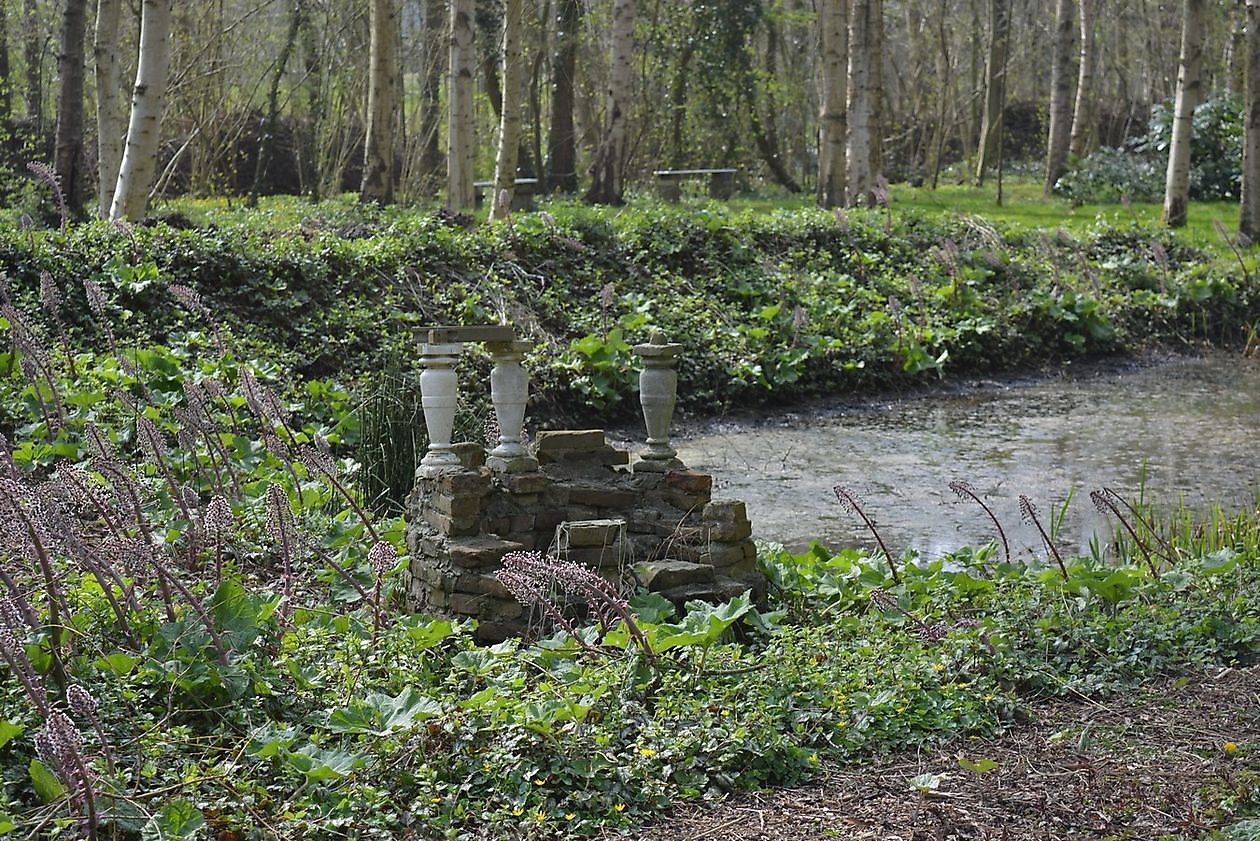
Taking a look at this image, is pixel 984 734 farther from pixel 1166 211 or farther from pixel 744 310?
pixel 1166 211

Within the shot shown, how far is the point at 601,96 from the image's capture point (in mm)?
28203

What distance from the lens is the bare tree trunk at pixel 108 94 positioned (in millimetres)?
13281

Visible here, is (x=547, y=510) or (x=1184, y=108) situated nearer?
(x=547, y=510)

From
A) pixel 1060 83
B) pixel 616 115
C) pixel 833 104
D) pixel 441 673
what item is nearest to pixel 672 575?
pixel 441 673

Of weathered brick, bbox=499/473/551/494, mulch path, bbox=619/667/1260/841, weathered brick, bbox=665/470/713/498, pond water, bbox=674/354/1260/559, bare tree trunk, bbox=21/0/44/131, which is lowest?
pond water, bbox=674/354/1260/559

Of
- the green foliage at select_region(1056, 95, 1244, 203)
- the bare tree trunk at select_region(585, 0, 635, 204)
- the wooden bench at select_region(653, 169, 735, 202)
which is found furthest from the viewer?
the green foliage at select_region(1056, 95, 1244, 203)

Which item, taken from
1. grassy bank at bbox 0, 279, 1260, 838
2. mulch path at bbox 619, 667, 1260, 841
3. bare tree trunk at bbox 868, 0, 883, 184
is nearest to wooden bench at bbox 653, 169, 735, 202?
bare tree trunk at bbox 868, 0, 883, 184

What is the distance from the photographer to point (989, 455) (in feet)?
33.5

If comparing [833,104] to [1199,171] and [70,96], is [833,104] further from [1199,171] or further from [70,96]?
[70,96]

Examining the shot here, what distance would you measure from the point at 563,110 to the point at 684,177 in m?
3.07

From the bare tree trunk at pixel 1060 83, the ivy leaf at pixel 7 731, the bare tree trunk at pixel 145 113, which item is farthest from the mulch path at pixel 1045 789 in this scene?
the bare tree trunk at pixel 1060 83

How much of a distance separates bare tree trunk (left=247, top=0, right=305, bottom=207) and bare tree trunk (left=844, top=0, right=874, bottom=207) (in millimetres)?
8572

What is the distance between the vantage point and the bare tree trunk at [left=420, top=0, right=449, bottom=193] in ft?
72.9

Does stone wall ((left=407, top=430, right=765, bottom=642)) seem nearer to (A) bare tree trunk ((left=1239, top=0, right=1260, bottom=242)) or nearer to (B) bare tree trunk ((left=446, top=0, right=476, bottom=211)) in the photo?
(B) bare tree trunk ((left=446, top=0, right=476, bottom=211))
